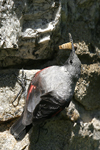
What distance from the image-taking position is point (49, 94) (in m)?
1.99

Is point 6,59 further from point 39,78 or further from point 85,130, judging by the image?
point 85,130

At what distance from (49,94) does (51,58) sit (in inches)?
26.5

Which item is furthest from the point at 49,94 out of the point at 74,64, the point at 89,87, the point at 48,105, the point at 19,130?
the point at 89,87

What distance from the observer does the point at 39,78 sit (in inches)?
84.2

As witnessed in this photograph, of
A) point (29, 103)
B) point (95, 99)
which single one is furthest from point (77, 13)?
point (29, 103)

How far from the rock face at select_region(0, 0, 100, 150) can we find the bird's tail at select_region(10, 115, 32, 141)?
4.9 inches

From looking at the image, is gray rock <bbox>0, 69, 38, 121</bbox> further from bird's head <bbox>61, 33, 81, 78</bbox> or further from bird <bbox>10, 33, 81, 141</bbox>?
bird's head <bbox>61, 33, 81, 78</bbox>

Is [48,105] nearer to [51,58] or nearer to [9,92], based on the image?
[9,92]

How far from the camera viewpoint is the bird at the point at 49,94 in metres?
1.98

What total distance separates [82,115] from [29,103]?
32.7 inches

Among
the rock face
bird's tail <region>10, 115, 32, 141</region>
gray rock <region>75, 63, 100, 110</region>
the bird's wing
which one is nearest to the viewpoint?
the bird's wing

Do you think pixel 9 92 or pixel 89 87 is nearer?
pixel 9 92

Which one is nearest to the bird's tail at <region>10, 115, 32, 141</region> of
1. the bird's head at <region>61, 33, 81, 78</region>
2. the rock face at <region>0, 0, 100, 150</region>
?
the rock face at <region>0, 0, 100, 150</region>

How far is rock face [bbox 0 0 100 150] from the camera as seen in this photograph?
221 centimetres
